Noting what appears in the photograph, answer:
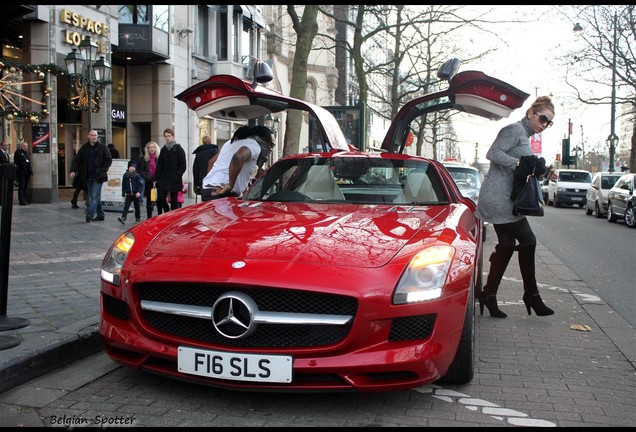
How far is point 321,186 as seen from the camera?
195 inches

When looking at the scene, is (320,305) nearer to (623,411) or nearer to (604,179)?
(623,411)

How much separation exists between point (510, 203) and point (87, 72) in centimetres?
1121

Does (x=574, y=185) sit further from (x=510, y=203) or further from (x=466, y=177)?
(x=510, y=203)

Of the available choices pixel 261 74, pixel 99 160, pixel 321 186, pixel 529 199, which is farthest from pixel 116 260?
pixel 99 160

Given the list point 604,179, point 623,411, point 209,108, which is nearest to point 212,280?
point 623,411

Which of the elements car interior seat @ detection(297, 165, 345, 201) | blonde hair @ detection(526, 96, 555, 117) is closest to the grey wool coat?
blonde hair @ detection(526, 96, 555, 117)

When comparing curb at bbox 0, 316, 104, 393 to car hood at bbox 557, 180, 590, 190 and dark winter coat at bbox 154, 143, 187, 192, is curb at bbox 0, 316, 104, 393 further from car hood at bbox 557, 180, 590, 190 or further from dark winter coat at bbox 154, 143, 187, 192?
car hood at bbox 557, 180, 590, 190

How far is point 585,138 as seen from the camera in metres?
89.2

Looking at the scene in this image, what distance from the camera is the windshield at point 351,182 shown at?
4797 mm

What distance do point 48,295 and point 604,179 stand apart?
70.1 ft

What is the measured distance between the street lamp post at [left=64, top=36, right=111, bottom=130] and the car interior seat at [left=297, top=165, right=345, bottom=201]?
961cm

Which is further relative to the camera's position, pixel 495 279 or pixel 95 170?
pixel 95 170

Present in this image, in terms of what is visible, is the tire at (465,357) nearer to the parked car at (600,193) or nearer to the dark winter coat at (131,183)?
the dark winter coat at (131,183)

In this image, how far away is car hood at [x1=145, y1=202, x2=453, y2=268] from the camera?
3.28 m
